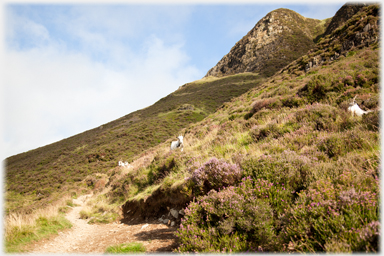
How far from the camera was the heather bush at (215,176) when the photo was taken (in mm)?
4004

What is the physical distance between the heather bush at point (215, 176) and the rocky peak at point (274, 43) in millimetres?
60305

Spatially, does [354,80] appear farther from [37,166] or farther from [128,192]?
[37,166]

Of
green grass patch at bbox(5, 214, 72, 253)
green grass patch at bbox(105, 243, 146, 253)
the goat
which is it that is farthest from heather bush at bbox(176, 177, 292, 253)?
green grass patch at bbox(5, 214, 72, 253)

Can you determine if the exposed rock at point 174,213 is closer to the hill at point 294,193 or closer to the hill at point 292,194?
the hill at point 292,194

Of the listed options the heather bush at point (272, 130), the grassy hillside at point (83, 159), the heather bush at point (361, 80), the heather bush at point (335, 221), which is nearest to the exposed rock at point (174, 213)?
the heather bush at point (335, 221)

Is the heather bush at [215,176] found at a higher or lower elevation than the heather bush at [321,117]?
lower

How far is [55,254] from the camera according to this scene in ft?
15.5

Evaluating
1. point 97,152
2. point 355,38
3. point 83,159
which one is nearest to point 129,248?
point 355,38

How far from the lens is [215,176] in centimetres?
424

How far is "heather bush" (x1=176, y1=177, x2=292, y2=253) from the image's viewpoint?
2.54 metres

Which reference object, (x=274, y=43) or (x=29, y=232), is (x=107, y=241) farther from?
(x=274, y=43)

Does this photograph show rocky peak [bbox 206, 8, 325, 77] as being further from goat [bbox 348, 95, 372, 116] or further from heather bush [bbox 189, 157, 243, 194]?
heather bush [bbox 189, 157, 243, 194]

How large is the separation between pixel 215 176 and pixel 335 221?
249cm

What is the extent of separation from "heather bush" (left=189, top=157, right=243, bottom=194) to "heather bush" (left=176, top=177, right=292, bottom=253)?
1.80 ft
